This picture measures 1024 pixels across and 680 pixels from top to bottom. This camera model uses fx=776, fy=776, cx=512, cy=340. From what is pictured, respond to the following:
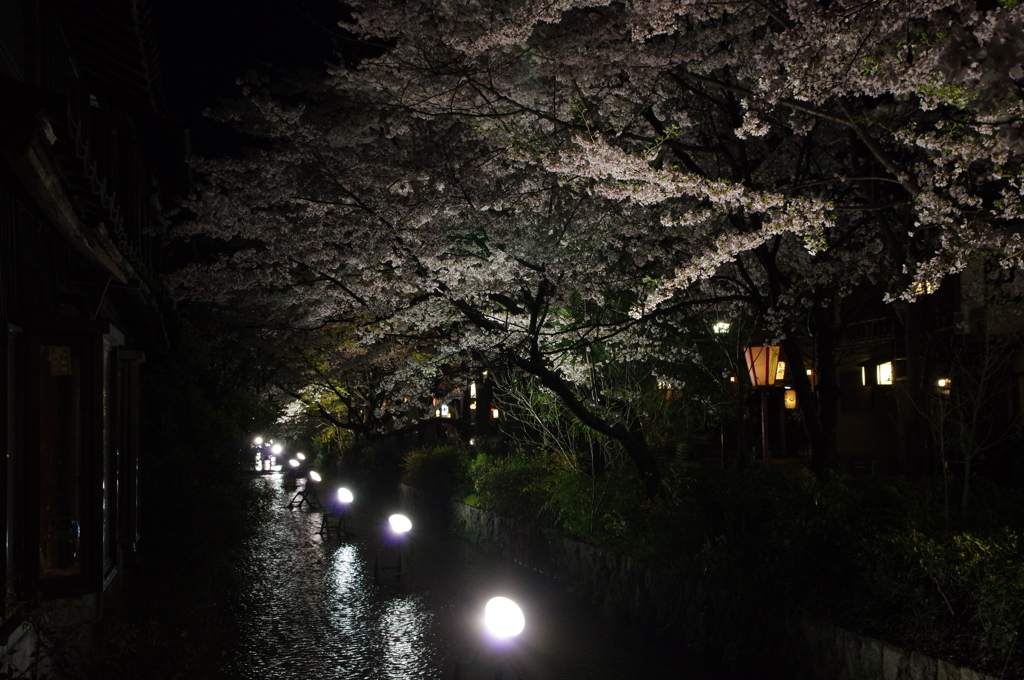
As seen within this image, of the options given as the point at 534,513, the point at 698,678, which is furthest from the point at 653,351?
the point at 698,678

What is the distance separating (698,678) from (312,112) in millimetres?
11914

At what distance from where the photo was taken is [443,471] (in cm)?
2211

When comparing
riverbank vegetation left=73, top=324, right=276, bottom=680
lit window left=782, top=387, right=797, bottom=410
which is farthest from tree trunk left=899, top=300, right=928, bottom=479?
lit window left=782, top=387, right=797, bottom=410

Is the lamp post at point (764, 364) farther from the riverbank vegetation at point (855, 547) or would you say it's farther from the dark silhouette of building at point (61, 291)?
the dark silhouette of building at point (61, 291)

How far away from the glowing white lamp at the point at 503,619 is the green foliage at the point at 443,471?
14.0m

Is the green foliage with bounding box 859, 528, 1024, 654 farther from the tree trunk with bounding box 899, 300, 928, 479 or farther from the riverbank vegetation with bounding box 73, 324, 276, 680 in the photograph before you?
the riverbank vegetation with bounding box 73, 324, 276, 680

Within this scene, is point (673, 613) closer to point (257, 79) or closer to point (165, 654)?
point (165, 654)

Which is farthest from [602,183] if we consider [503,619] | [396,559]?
[396,559]

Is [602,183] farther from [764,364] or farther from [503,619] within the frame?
[503,619]

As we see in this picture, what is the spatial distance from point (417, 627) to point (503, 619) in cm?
474

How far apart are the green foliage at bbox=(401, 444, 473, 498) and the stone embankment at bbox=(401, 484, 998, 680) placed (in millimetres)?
6418

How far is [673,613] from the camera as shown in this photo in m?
10.0

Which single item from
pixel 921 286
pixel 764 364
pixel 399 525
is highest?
pixel 921 286

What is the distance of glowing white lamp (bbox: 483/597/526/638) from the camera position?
6270 mm
